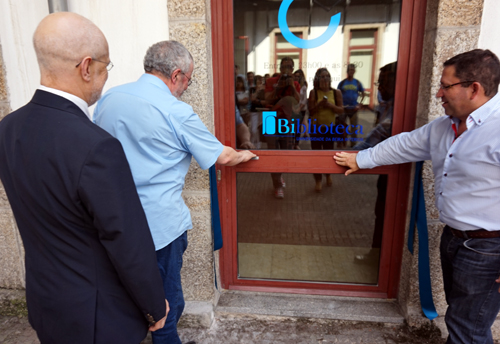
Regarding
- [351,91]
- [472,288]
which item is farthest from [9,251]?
[472,288]

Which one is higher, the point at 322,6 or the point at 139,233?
the point at 322,6

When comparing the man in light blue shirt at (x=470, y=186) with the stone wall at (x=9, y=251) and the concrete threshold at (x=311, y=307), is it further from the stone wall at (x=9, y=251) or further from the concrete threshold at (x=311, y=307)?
the stone wall at (x=9, y=251)

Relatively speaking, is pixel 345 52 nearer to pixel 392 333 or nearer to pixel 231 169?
pixel 231 169

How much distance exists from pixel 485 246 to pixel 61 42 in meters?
2.19

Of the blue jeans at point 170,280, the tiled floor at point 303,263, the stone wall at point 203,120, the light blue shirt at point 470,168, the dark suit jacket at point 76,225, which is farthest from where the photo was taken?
the tiled floor at point 303,263

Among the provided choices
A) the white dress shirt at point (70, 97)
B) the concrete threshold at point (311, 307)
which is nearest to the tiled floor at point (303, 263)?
the concrete threshold at point (311, 307)

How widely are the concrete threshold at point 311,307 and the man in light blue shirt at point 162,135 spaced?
1058 millimetres

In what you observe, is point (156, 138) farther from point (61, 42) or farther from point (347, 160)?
point (347, 160)

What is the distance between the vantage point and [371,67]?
2.55 m

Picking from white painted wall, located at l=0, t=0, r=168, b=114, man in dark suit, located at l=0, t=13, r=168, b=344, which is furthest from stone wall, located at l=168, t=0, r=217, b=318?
man in dark suit, located at l=0, t=13, r=168, b=344

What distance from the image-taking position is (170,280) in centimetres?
214

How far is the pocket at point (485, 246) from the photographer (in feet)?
5.88

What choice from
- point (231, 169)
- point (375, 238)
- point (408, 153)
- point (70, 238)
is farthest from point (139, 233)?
point (375, 238)

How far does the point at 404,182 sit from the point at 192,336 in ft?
6.87
